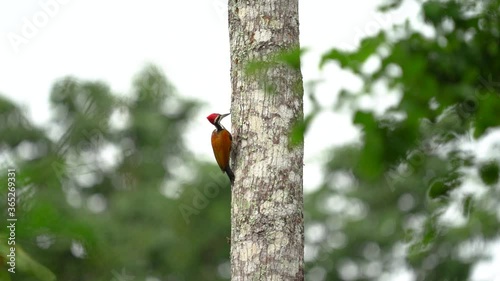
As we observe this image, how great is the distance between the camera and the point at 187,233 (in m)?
23.3

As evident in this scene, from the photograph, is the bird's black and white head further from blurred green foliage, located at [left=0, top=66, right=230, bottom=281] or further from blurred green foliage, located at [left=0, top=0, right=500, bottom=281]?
blurred green foliage, located at [left=0, top=66, right=230, bottom=281]

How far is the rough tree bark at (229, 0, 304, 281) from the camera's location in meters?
5.09

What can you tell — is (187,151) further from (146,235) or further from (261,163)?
(261,163)

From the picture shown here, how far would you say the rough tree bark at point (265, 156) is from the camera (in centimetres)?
509

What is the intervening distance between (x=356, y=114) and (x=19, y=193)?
0.75 meters

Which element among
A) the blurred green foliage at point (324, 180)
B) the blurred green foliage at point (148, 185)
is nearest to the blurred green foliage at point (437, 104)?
the blurred green foliage at point (324, 180)

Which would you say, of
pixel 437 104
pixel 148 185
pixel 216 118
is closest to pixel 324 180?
pixel 148 185

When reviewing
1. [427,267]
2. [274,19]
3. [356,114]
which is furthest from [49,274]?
[427,267]

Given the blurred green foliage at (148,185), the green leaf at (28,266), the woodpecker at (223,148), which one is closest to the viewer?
the green leaf at (28,266)

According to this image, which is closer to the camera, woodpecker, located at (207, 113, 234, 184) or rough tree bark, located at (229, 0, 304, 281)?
rough tree bark, located at (229, 0, 304, 281)

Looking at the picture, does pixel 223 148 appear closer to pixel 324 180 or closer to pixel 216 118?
pixel 216 118

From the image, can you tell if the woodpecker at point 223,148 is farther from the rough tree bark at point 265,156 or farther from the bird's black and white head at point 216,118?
the bird's black and white head at point 216,118

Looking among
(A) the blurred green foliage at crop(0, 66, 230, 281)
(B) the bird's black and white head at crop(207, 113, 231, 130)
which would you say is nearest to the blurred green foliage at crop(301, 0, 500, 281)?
(B) the bird's black and white head at crop(207, 113, 231, 130)

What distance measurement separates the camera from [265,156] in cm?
519
